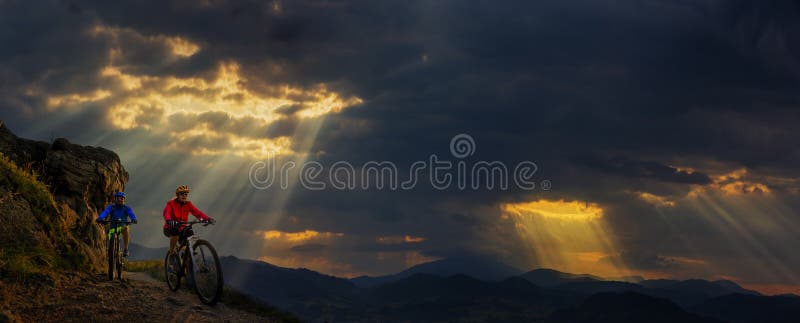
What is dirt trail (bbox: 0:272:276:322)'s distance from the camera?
1576cm

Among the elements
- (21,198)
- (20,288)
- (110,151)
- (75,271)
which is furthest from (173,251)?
(110,151)

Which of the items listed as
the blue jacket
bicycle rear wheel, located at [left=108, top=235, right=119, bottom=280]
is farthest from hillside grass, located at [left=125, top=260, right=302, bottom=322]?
the blue jacket

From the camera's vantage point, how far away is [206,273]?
18797 millimetres

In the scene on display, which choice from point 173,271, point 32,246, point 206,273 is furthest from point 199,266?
point 32,246

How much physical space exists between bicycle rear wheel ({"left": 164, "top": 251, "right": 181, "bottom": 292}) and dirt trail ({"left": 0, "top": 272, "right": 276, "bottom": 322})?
31 cm

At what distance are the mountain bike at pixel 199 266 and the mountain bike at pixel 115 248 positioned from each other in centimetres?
251

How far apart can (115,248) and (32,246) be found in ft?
8.83

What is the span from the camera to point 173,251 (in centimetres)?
2055

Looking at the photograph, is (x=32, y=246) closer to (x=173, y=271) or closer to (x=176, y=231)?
(x=173, y=271)

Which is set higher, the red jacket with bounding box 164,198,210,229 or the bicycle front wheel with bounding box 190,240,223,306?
the red jacket with bounding box 164,198,210,229

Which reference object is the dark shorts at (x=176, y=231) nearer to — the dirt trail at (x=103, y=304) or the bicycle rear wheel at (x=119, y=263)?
the dirt trail at (x=103, y=304)

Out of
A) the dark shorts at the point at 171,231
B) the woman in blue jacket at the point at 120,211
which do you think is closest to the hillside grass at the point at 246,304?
the woman in blue jacket at the point at 120,211

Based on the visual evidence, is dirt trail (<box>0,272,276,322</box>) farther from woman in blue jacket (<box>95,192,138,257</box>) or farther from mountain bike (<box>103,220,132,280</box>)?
woman in blue jacket (<box>95,192,138,257</box>)

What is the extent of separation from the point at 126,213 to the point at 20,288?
495cm
